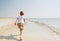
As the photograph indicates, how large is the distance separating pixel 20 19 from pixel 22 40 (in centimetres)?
148

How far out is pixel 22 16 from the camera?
1271 cm

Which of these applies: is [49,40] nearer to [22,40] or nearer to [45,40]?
[45,40]

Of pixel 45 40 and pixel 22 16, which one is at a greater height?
pixel 22 16

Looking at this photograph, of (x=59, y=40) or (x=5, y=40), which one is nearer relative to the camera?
(x=5, y=40)

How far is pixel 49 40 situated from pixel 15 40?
213cm

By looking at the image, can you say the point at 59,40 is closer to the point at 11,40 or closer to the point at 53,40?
the point at 53,40

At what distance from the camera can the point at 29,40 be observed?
1195 centimetres

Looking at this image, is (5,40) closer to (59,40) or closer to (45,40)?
(45,40)

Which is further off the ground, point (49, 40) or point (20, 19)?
point (20, 19)

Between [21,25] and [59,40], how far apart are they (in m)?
2.61

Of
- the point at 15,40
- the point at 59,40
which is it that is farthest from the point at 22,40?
the point at 59,40

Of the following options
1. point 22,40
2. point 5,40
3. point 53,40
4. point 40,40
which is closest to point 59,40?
point 53,40

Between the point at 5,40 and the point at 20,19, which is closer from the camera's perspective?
the point at 5,40

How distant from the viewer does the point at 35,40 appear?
12.0 m
